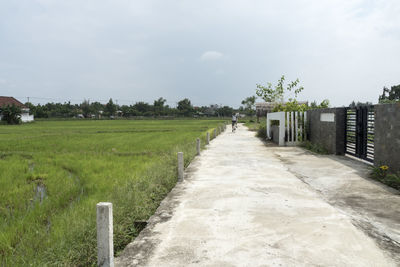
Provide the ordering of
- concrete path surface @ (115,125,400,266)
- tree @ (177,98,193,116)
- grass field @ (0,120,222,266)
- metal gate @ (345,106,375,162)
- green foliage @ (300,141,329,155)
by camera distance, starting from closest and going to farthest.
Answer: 1. concrete path surface @ (115,125,400,266)
2. grass field @ (0,120,222,266)
3. metal gate @ (345,106,375,162)
4. green foliage @ (300,141,329,155)
5. tree @ (177,98,193,116)

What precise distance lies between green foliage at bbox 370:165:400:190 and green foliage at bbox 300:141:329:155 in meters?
4.42

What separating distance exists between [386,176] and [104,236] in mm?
6567

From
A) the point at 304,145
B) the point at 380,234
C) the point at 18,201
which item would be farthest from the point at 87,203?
the point at 304,145

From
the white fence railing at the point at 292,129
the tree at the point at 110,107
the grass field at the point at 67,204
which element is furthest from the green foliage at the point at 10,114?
the white fence railing at the point at 292,129

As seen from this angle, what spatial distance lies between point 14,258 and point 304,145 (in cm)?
1312

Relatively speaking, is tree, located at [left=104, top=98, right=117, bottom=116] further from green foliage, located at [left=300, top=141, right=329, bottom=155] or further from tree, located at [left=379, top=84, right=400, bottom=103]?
green foliage, located at [left=300, top=141, right=329, bottom=155]

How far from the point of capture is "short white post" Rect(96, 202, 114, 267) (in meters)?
2.81

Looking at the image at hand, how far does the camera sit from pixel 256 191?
5.92 meters

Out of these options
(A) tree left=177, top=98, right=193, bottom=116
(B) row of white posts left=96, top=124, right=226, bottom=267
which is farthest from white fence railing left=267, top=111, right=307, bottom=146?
(A) tree left=177, top=98, right=193, bottom=116

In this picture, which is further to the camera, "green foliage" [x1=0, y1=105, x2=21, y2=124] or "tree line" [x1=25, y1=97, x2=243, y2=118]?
"tree line" [x1=25, y1=97, x2=243, y2=118]

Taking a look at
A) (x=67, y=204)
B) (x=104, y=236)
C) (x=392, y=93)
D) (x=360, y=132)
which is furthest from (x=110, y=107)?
(x=104, y=236)

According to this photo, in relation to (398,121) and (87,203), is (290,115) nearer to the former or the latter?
(398,121)

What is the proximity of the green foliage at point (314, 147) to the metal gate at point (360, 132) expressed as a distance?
0.94 metres

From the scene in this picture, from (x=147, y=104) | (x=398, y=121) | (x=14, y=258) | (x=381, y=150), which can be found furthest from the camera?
(x=147, y=104)
